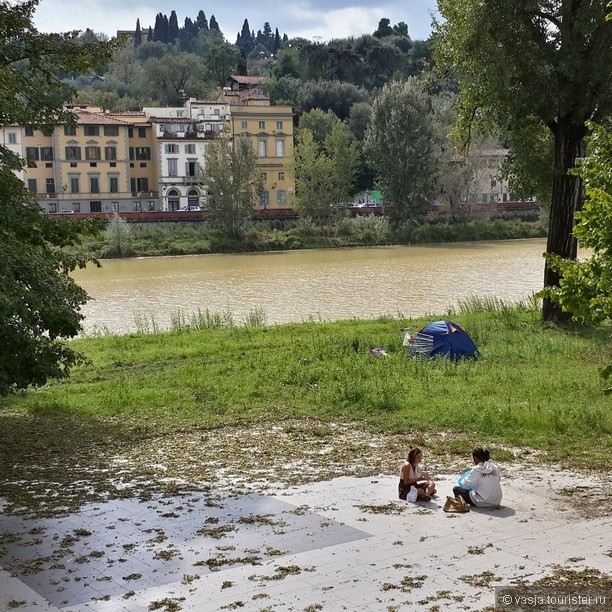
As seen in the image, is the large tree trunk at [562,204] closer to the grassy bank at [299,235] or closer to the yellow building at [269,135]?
the grassy bank at [299,235]

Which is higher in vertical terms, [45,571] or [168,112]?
[168,112]

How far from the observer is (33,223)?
13.2 metres

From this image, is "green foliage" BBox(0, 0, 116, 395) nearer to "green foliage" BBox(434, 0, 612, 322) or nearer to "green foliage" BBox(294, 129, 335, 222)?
"green foliage" BBox(434, 0, 612, 322)

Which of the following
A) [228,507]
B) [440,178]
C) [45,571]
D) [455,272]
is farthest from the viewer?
[440,178]

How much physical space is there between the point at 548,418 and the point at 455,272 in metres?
37.4

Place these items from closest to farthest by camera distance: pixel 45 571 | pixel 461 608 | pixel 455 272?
pixel 461 608 → pixel 45 571 → pixel 455 272

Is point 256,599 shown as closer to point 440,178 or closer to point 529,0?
point 529,0

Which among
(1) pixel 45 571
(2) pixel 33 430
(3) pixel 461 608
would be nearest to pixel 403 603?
(3) pixel 461 608

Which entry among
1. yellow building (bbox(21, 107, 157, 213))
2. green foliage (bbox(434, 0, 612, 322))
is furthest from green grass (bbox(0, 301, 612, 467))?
yellow building (bbox(21, 107, 157, 213))

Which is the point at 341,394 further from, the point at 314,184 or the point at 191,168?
the point at 191,168

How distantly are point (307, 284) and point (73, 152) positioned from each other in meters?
51.8

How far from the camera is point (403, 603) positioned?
726 centimetres

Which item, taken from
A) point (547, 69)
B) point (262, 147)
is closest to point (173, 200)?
point (262, 147)

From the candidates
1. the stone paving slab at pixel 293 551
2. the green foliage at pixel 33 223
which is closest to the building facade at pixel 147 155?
the green foliage at pixel 33 223
